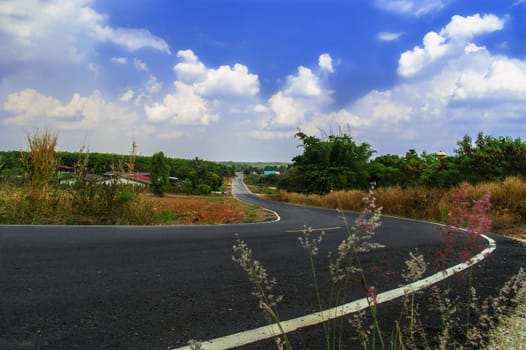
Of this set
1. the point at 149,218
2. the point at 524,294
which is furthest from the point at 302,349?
the point at 149,218

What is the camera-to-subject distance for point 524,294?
105 inches

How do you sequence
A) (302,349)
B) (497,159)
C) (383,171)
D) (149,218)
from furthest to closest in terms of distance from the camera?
1. (383,171)
2. (497,159)
3. (149,218)
4. (302,349)

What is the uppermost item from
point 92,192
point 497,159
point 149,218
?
point 497,159

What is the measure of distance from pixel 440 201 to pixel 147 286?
18102 millimetres

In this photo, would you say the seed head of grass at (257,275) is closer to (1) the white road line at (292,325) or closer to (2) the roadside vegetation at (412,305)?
(2) the roadside vegetation at (412,305)

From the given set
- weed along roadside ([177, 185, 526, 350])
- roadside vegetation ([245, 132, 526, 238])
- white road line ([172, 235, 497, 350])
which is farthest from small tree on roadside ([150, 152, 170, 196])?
weed along roadside ([177, 185, 526, 350])

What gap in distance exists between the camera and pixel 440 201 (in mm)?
19250

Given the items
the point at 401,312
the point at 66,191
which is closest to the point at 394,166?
the point at 66,191

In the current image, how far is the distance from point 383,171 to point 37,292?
133 feet

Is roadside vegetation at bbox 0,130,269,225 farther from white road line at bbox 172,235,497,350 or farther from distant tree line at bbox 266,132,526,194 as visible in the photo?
distant tree line at bbox 266,132,526,194

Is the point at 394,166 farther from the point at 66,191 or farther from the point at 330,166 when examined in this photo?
the point at 66,191

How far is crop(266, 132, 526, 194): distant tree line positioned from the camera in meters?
26.1

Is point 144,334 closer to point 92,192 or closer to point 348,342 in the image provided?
point 348,342

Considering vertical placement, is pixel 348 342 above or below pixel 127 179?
below
